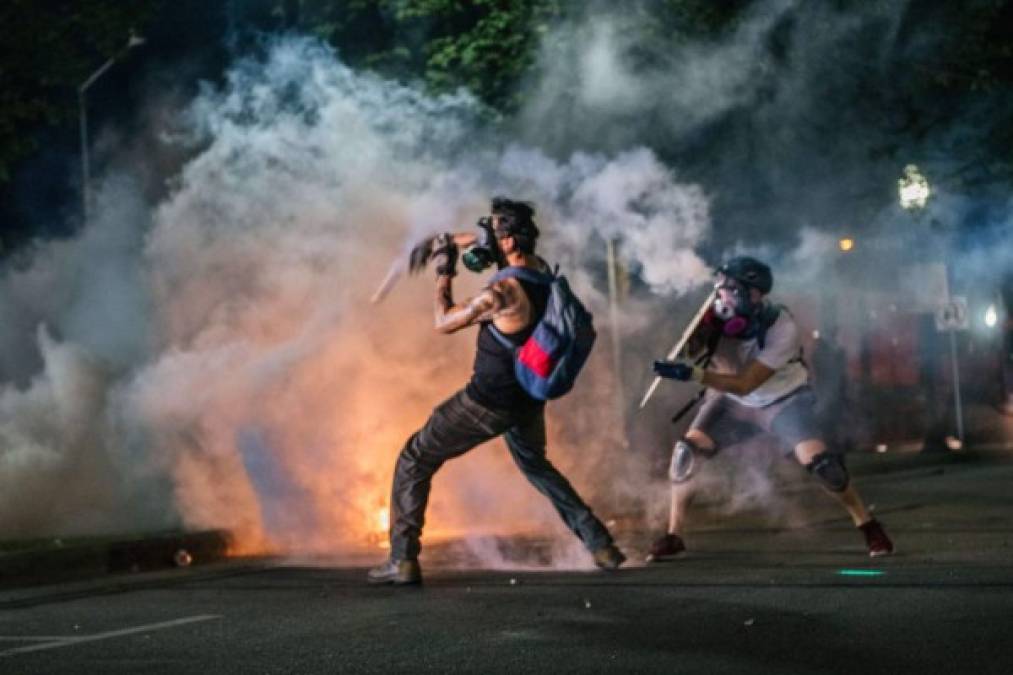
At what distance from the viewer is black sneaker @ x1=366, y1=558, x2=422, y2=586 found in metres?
8.00

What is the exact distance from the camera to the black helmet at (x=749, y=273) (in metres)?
8.66

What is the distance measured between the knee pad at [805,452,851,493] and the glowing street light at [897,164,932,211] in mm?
12008

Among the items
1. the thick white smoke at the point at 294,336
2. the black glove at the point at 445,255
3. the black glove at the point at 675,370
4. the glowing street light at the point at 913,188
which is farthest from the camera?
the glowing street light at the point at 913,188

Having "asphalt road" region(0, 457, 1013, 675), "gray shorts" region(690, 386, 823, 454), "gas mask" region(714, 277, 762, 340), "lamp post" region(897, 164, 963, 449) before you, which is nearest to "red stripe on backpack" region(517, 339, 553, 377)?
"asphalt road" region(0, 457, 1013, 675)

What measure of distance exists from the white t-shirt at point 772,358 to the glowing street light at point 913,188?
11.7 m

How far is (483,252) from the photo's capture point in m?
7.89

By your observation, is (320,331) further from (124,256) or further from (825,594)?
(825,594)

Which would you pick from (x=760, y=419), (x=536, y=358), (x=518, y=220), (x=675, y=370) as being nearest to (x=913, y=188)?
(x=760, y=419)

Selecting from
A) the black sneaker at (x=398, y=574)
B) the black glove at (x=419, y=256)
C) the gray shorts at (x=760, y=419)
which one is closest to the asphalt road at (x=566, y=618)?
the black sneaker at (x=398, y=574)

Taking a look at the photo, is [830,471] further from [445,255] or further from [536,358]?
[445,255]

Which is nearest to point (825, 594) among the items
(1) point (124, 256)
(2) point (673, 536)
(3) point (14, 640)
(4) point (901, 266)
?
(2) point (673, 536)

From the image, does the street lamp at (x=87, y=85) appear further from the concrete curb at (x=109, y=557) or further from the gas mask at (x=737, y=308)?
the gas mask at (x=737, y=308)

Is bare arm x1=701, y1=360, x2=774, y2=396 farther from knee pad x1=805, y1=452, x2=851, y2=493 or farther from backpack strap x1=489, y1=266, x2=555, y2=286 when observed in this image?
backpack strap x1=489, y1=266, x2=555, y2=286

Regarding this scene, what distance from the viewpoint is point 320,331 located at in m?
11.2
